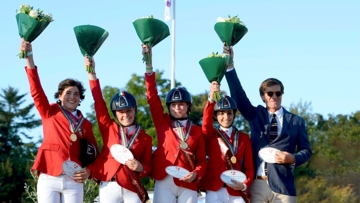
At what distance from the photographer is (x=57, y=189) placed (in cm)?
771

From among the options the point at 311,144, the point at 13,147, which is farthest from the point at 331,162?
the point at 13,147

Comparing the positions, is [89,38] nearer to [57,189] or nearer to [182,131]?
[182,131]

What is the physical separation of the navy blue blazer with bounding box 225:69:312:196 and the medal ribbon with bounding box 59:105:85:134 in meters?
1.99

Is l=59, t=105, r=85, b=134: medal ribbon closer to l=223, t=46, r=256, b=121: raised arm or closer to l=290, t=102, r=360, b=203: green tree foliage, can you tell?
l=223, t=46, r=256, b=121: raised arm

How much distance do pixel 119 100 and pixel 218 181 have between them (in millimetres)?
1621

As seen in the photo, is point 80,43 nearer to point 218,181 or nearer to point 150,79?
point 150,79

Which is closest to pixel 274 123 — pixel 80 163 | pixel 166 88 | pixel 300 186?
pixel 80 163

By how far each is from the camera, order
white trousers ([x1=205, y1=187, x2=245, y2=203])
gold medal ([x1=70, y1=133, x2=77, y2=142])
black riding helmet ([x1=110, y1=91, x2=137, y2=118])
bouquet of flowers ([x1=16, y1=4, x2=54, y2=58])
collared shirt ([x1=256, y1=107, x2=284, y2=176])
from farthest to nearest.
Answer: collared shirt ([x1=256, y1=107, x2=284, y2=176])
white trousers ([x1=205, y1=187, x2=245, y2=203])
black riding helmet ([x1=110, y1=91, x2=137, y2=118])
gold medal ([x1=70, y1=133, x2=77, y2=142])
bouquet of flowers ([x1=16, y1=4, x2=54, y2=58])

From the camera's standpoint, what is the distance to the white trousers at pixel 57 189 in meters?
7.64

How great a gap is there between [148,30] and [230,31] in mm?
1080

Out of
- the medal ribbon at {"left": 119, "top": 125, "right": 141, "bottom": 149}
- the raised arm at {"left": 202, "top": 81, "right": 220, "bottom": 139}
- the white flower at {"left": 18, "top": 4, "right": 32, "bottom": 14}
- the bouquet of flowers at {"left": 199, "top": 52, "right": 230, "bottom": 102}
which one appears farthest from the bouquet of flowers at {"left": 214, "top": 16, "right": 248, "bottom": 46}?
the white flower at {"left": 18, "top": 4, "right": 32, "bottom": 14}

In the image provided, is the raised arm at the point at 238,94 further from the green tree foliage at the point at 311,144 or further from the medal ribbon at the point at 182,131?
the green tree foliage at the point at 311,144

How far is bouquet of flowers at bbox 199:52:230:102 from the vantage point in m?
8.19

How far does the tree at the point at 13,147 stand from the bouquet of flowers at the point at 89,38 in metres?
29.6
